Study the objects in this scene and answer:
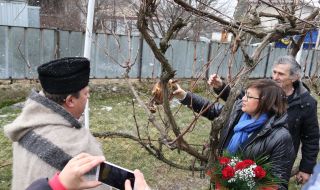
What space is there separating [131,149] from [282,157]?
328 cm

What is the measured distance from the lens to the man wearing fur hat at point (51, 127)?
142cm

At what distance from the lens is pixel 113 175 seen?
46.6 inches

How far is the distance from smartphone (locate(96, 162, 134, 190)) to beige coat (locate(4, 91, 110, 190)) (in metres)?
0.30

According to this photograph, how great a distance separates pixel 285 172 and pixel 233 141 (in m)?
0.40

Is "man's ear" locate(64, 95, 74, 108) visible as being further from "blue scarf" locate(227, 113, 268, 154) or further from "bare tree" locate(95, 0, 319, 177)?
"blue scarf" locate(227, 113, 268, 154)

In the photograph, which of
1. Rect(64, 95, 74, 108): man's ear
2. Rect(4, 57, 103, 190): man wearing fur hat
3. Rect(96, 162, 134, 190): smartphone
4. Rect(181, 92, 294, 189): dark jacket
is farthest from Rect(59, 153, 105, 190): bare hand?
Rect(181, 92, 294, 189): dark jacket

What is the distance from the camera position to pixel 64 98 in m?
1.56

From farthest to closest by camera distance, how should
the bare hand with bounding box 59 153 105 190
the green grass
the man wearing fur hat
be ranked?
the green grass
the man wearing fur hat
the bare hand with bounding box 59 153 105 190

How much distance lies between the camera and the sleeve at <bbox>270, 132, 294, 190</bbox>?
2.19 meters

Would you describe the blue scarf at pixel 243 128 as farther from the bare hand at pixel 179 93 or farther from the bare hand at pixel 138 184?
the bare hand at pixel 138 184

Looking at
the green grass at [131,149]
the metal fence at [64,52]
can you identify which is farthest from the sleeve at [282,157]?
the metal fence at [64,52]

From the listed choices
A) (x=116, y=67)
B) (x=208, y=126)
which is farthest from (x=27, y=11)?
(x=208, y=126)

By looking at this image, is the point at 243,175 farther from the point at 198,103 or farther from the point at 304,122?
the point at 304,122

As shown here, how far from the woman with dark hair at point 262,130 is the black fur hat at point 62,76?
100 centimetres
